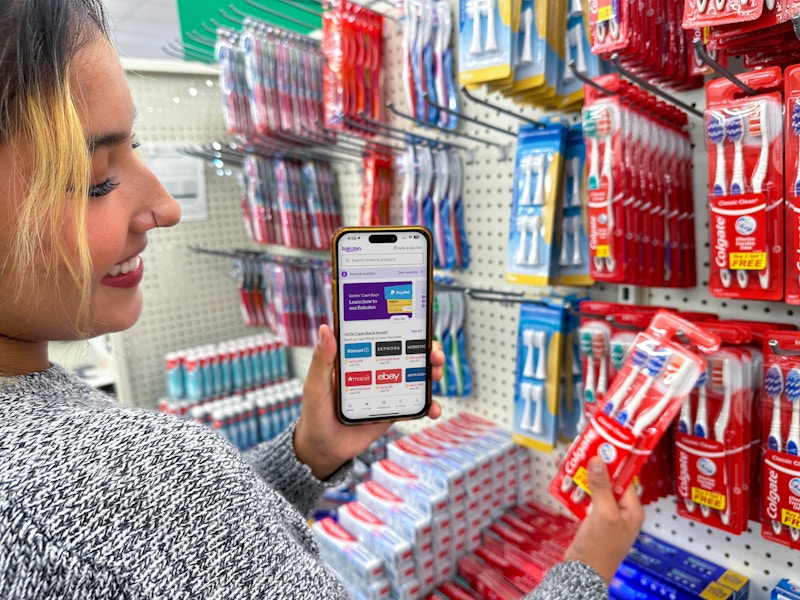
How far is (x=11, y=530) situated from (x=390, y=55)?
1.67 m

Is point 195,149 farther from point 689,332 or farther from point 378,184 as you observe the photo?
point 689,332

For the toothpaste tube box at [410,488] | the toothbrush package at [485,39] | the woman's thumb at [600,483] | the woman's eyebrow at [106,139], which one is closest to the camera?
the woman's eyebrow at [106,139]

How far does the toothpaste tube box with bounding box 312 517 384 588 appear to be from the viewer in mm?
1307

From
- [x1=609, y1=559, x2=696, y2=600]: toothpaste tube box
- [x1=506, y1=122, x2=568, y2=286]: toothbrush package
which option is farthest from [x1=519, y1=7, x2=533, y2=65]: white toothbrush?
[x1=609, y1=559, x2=696, y2=600]: toothpaste tube box

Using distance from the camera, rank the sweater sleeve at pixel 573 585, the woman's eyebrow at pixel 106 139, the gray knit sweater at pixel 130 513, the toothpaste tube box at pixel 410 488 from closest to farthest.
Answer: the gray knit sweater at pixel 130 513
the woman's eyebrow at pixel 106 139
the sweater sleeve at pixel 573 585
the toothpaste tube box at pixel 410 488

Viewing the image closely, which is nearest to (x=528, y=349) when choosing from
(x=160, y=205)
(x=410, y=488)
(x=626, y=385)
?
(x=626, y=385)

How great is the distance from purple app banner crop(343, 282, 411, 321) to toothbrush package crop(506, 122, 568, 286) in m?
0.44

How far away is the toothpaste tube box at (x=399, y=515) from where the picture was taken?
4.32 feet

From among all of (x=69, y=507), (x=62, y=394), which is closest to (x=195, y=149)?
(x=62, y=394)

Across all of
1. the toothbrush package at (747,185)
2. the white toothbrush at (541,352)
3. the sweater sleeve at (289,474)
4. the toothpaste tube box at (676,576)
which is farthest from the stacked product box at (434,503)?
the toothbrush package at (747,185)

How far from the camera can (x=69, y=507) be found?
41 cm

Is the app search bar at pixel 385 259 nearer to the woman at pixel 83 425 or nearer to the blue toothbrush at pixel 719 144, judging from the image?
the woman at pixel 83 425

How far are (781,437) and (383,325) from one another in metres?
0.66

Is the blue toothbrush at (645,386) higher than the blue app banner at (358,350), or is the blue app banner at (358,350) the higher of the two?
the blue app banner at (358,350)
